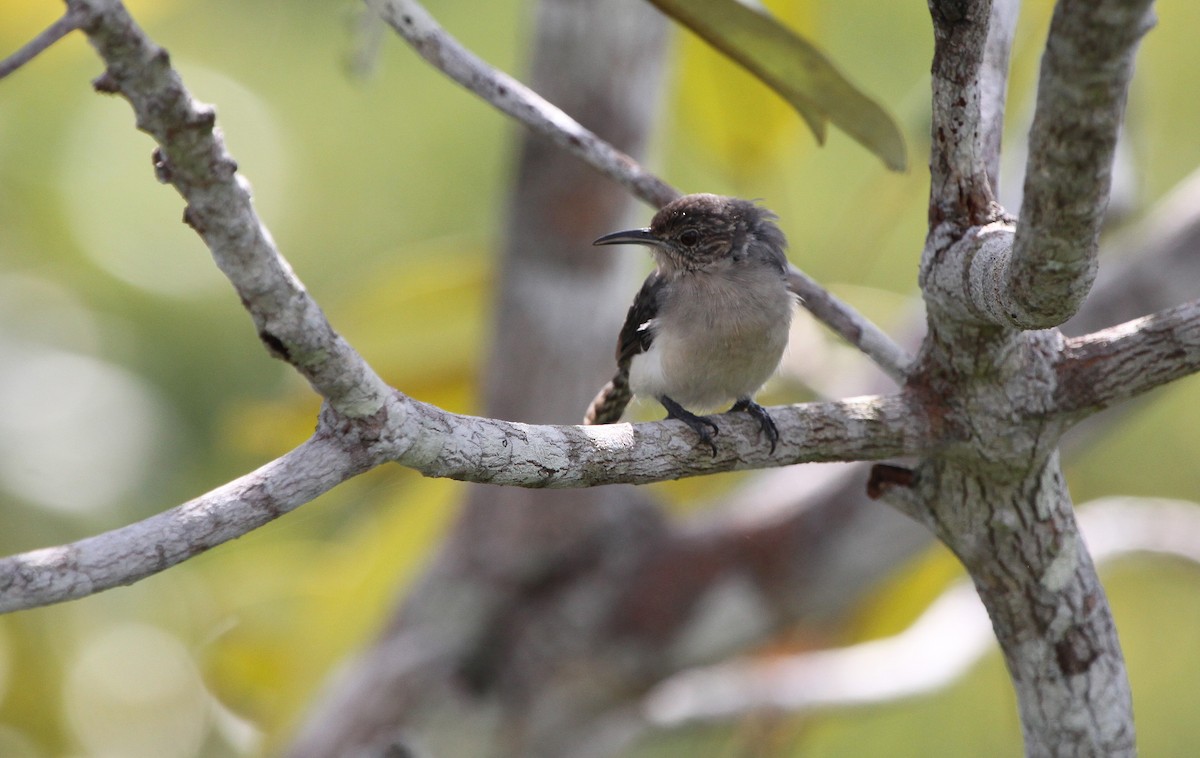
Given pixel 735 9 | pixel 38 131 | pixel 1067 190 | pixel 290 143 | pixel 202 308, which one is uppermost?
pixel 290 143

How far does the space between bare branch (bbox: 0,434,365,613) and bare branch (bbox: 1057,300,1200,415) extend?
4.26ft

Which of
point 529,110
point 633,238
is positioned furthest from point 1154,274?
point 529,110

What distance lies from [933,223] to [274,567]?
13.6 feet

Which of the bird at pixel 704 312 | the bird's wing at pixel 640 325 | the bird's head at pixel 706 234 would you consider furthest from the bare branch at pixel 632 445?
the bird's head at pixel 706 234

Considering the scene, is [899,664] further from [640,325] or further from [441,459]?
[441,459]

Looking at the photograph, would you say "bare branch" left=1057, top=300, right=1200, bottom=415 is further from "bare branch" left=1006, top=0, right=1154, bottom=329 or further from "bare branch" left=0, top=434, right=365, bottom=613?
"bare branch" left=0, top=434, right=365, bottom=613

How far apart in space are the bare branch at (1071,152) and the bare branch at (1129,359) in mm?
373

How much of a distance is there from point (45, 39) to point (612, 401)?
264 centimetres

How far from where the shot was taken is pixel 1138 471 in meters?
7.41

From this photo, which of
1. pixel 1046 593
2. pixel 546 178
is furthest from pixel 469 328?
pixel 1046 593

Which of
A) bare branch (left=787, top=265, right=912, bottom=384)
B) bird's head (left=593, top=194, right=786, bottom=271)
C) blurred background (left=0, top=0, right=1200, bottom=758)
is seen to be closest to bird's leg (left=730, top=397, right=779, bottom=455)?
bare branch (left=787, top=265, right=912, bottom=384)

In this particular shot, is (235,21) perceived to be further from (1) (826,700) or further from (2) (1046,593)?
(2) (1046,593)

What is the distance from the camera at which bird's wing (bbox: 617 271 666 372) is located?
3.51m

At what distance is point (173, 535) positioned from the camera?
4.97 ft
